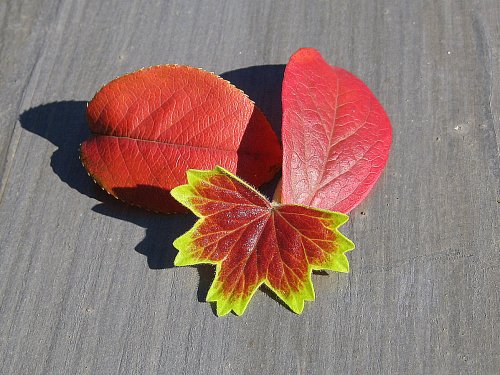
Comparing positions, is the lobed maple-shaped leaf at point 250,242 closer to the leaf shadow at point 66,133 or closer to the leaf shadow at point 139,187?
the leaf shadow at point 139,187

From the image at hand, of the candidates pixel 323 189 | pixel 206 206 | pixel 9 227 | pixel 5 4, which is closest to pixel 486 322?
pixel 323 189

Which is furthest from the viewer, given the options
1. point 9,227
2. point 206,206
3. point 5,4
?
point 5,4

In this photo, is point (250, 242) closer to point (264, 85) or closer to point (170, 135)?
point (170, 135)

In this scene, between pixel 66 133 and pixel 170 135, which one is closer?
pixel 170 135

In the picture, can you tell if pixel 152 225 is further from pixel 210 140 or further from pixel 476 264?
pixel 476 264

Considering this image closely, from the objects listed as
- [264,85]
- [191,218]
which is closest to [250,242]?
[191,218]

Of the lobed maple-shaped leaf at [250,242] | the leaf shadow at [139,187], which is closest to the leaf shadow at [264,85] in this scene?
the leaf shadow at [139,187]

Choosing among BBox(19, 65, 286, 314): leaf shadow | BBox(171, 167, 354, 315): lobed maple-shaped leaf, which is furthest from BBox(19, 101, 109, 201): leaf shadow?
BBox(171, 167, 354, 315): lobed maple-shaped leaf
